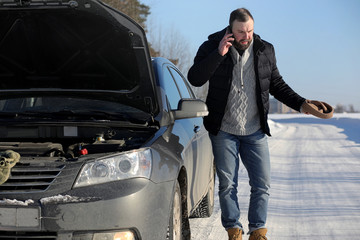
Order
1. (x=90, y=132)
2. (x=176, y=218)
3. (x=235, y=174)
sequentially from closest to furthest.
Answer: (x=176, y=218)
(x=90, y=132)
(x=235, y=174)

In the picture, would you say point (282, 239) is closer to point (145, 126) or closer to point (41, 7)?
point (145, 126)

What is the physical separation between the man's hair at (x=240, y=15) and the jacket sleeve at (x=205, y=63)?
27cm

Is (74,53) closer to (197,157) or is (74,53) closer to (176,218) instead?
(197,157)

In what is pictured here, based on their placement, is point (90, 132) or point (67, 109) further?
point (67, 109)

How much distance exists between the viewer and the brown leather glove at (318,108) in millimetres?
4375

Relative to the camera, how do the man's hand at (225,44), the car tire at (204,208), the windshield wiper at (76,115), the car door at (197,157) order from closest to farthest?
1. the windshield wiper at (76,115)
2. the man's hand at (225,44)
3. the car door at (197,157)
4. the car tire at (204,208)

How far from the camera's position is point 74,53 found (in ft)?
14.4

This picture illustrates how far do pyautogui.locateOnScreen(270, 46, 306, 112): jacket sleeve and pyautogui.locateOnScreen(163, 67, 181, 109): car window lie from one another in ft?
2.76

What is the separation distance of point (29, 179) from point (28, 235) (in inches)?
11.8

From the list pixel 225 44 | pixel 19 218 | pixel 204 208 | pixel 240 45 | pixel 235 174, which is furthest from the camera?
pixel 204 208

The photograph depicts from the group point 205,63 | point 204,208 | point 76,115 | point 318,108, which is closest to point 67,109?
point 76,115

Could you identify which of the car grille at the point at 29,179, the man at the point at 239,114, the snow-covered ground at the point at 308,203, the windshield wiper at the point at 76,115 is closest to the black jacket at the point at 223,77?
the man at the point at 239,114

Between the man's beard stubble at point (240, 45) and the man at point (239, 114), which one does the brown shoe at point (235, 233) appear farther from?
the man's beard stubble at point (240, 45)

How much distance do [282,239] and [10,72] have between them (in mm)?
2739
